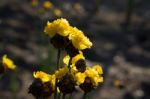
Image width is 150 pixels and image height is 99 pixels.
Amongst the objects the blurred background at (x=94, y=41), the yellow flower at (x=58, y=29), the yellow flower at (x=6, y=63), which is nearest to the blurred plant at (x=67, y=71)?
the yellow flower at (x=58, y=29)

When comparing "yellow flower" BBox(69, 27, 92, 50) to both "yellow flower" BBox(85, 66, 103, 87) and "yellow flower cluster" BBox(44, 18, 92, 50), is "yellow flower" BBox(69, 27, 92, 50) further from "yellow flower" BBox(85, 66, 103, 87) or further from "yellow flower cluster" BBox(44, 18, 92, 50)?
"yellow flower" BBox(85, 66, 103, 87)

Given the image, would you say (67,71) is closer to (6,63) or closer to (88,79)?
(88,79)

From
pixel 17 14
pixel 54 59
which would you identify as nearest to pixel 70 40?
pixel 54 59

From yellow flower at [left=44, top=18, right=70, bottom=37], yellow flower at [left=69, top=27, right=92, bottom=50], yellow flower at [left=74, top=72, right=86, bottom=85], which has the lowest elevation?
yellow flower at [left=74, top=72, right=86, bottom=85]

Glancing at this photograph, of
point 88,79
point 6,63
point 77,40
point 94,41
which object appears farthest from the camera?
point 94,41

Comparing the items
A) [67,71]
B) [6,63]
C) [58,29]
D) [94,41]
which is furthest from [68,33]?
[94,41]

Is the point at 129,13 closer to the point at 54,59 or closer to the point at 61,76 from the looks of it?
the point at 54,59

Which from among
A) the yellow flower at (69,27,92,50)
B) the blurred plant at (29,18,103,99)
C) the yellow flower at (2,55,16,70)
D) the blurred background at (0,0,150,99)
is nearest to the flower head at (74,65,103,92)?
the blurred plant at (29,18,103,99)
